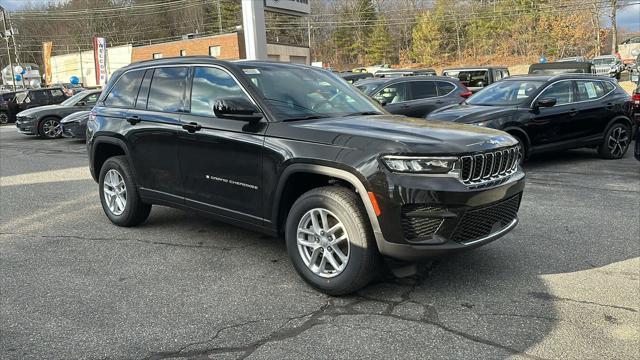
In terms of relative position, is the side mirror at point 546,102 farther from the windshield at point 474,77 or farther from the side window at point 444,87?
the windshield at point 474,77

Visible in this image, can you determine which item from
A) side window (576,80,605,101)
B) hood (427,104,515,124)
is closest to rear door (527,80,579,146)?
side window (576,80,605,101)

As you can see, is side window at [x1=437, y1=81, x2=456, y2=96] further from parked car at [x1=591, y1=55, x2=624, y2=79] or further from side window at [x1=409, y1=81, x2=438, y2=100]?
parked car at [x1=591, y1=55, x2=624, y2=79]

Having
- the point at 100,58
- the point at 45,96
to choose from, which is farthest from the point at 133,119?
the point at 100,58

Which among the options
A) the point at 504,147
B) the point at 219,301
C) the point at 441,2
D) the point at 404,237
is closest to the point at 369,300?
the point at 404,237

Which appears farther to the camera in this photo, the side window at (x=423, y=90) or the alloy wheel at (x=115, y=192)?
the side window at (x=423, y=90)

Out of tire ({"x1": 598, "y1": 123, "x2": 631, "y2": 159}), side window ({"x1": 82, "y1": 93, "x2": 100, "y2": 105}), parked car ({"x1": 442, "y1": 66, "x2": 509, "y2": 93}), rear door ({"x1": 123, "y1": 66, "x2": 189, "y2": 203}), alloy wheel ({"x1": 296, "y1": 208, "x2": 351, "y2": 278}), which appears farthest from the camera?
parked car ({"x1": 442, "y1": 66, "x2": 509, "y2": 93})

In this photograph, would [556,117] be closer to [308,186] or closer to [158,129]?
[308,186]

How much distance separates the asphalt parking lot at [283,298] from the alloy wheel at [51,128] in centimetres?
1194

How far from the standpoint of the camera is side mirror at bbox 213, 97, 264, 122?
4.11m

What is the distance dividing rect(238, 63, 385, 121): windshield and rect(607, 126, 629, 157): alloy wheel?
6.87m

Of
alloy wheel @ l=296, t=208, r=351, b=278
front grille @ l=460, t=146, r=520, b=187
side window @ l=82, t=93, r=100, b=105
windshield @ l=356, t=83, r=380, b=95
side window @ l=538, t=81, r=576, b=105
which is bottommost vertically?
Result: alloy wheel @ l=296, t=208, r=351, b=278

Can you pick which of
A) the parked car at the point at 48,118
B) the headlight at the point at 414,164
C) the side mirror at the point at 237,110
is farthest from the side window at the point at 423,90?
the parked car at the point at 48,118

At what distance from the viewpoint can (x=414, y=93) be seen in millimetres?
12500

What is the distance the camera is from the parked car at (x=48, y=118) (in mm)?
16641
